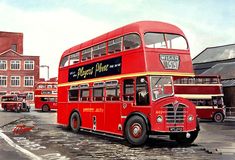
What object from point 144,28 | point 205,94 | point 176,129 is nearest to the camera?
point 176,129

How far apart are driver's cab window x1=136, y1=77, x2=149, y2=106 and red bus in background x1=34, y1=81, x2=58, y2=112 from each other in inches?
1207

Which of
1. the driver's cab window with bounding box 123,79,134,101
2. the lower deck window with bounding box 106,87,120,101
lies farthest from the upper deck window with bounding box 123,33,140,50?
the lower deck window with bounding box 106,87,120,101

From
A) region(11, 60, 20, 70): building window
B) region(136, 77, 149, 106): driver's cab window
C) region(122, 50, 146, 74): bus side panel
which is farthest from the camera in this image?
region(11, 60, 20, 70): building window

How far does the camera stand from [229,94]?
3869cm

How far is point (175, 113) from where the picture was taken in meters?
12.0

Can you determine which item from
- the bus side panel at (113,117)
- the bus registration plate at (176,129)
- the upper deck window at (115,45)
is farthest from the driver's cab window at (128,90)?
the bus registration plate at (176,129)

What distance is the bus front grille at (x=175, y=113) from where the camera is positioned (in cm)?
1189

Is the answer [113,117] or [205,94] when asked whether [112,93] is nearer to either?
[113,117]

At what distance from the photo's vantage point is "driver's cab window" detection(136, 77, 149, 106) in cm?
1209

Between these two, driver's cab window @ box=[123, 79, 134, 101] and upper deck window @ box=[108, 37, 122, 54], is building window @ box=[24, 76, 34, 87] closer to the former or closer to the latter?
upper deck window @ box=[108, 37, 122, 54]

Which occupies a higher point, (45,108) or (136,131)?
(45,108)

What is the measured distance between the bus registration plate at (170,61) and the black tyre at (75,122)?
6.37m

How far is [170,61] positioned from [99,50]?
4067mm

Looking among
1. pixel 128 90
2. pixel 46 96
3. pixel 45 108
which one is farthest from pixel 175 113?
pixel 45 108
